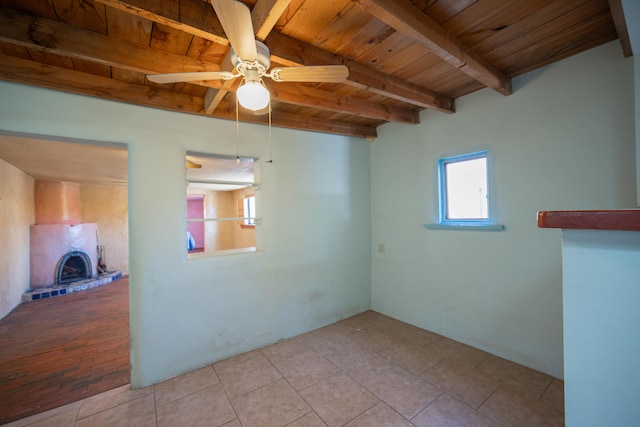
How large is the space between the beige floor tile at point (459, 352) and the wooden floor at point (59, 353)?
113 inches

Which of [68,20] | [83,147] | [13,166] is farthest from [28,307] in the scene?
[68,20]

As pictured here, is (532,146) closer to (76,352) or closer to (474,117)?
(474,117)

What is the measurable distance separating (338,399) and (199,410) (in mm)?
996

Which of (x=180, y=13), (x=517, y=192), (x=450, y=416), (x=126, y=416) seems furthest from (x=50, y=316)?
(x=517, y=192)

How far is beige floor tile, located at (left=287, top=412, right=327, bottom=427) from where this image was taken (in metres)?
1.62

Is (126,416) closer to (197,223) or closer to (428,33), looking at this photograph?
(428,33)

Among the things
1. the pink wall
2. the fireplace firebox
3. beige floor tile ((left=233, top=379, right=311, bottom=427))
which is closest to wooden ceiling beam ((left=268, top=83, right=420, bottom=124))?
beige floor tile ((left=233, top=379, right=311, bottom=427))

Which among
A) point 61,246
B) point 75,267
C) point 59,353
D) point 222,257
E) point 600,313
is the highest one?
point 600,313

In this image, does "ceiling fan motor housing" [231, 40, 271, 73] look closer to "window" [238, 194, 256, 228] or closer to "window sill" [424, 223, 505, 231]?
"window sill" [424, 223, 505, 231]

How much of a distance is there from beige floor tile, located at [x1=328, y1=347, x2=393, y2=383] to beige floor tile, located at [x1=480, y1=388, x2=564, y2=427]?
77 centimetres

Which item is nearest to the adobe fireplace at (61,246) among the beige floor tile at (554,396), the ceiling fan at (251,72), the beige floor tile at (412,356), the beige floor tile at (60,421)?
the beige floor tile at (60,421)

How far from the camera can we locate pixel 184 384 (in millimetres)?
2051

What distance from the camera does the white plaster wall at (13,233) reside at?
345 cm

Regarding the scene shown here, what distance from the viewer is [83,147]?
8.89ft
